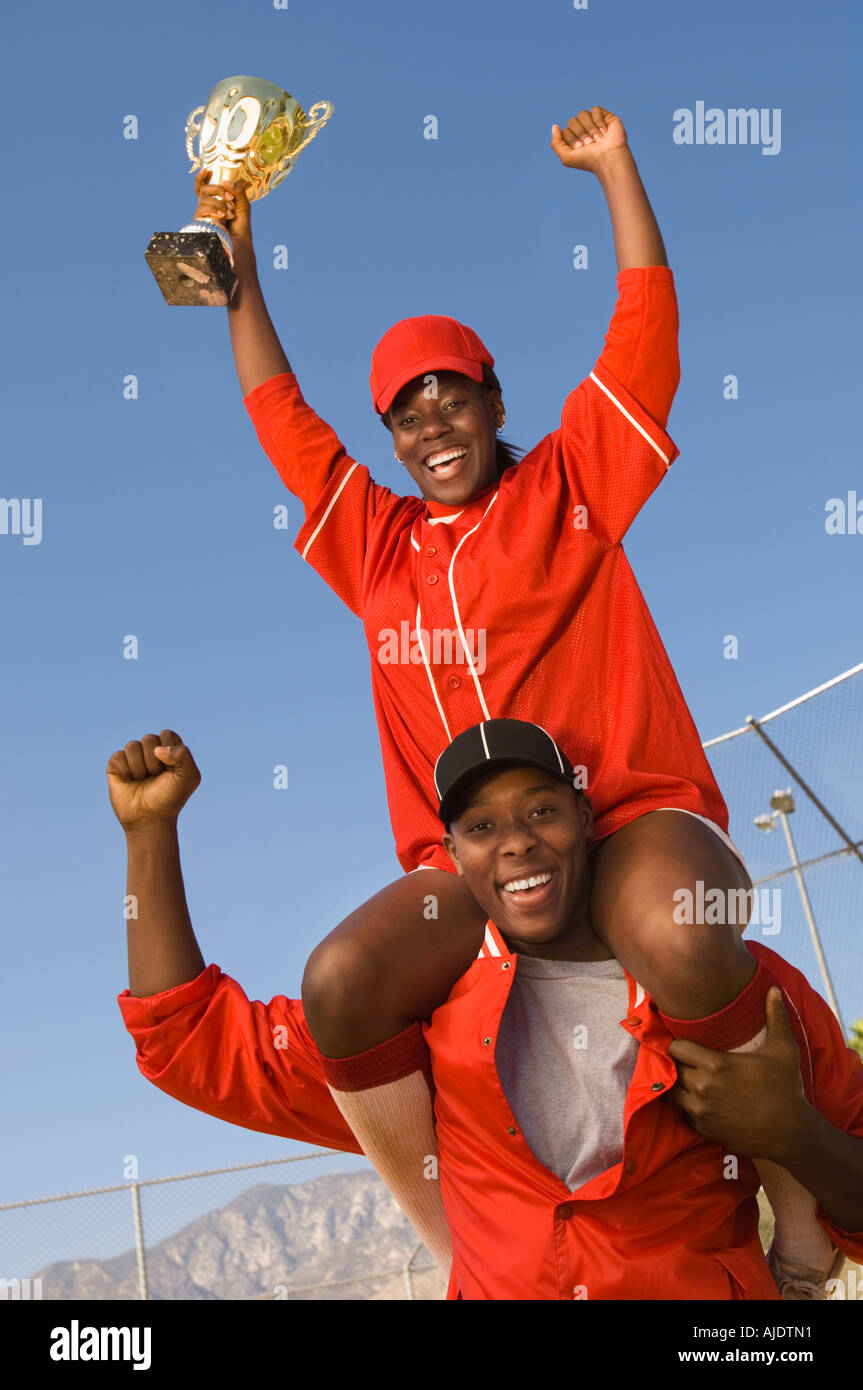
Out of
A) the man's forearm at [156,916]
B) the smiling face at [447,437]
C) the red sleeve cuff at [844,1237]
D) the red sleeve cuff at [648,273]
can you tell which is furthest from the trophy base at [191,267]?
the red sleeve cuff at [844,1237]

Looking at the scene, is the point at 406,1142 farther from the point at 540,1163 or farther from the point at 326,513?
the point at 326,513

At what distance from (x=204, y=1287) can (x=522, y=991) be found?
8883 mm

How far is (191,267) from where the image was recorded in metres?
3.23

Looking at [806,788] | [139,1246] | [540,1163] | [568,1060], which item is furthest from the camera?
[139,1246]

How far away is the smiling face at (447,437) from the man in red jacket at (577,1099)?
829 millimetres

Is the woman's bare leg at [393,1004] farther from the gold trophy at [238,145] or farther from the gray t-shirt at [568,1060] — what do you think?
the gold trophy at [238,145]

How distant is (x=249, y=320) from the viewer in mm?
3426

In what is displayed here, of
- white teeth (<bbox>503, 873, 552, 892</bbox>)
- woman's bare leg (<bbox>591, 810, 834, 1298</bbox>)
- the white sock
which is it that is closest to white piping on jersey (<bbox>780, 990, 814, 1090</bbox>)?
woman's bare leg (<bbox>591, 810, 834, 1298</bbox>)

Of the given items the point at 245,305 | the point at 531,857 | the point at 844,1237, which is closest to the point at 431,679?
the point at 531,857

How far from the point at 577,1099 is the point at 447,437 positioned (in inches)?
61.8

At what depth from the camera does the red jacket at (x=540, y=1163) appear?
2.35 meters

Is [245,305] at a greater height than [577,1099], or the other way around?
[245,305]
